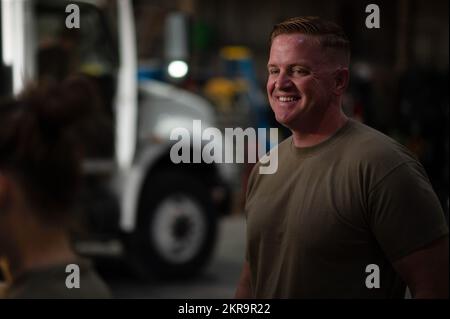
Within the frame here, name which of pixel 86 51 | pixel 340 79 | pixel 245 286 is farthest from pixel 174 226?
pixel 340 79

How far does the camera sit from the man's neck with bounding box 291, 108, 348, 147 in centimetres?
273

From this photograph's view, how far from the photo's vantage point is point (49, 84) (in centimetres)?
252

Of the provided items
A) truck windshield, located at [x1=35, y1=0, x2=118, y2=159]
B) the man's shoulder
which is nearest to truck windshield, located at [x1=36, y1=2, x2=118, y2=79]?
truck windshield, located at [x1=35, y1=0, x2=118, y2=159]

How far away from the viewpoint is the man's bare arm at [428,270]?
2512 mm

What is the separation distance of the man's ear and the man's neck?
0.17ft

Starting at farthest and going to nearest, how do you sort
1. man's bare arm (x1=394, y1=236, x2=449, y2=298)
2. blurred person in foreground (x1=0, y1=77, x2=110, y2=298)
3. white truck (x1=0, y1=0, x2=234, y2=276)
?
white truck (x1=0, y1=0, x2=234, y2=276) → man's bare arm (x1=394, y1=236, x2=449, y2=298) → blurred person in foreground (x1=0, y1=77, x2=110, y2=298)

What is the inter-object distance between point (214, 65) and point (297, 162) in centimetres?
1487

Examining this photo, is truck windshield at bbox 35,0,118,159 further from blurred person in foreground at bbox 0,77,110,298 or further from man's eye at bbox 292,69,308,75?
blurred person in foreground at bbox 0,77,110,298

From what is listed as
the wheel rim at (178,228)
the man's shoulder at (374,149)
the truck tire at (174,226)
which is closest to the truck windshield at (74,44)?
the truck tire at (174,226)

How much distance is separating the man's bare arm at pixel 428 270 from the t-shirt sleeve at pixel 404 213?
0.02 metres

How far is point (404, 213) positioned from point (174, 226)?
6.15 m

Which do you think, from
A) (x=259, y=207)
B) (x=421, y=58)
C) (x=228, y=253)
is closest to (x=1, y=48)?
(x=228, y=253)

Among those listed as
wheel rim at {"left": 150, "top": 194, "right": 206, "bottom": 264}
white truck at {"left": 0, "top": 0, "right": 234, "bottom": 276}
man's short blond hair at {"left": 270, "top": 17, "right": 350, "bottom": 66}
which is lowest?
wheel rim at {"left": 150, "top": 194, "right": 206, "bottom": 264}

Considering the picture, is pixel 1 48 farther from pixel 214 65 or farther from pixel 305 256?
pixel 214 65
